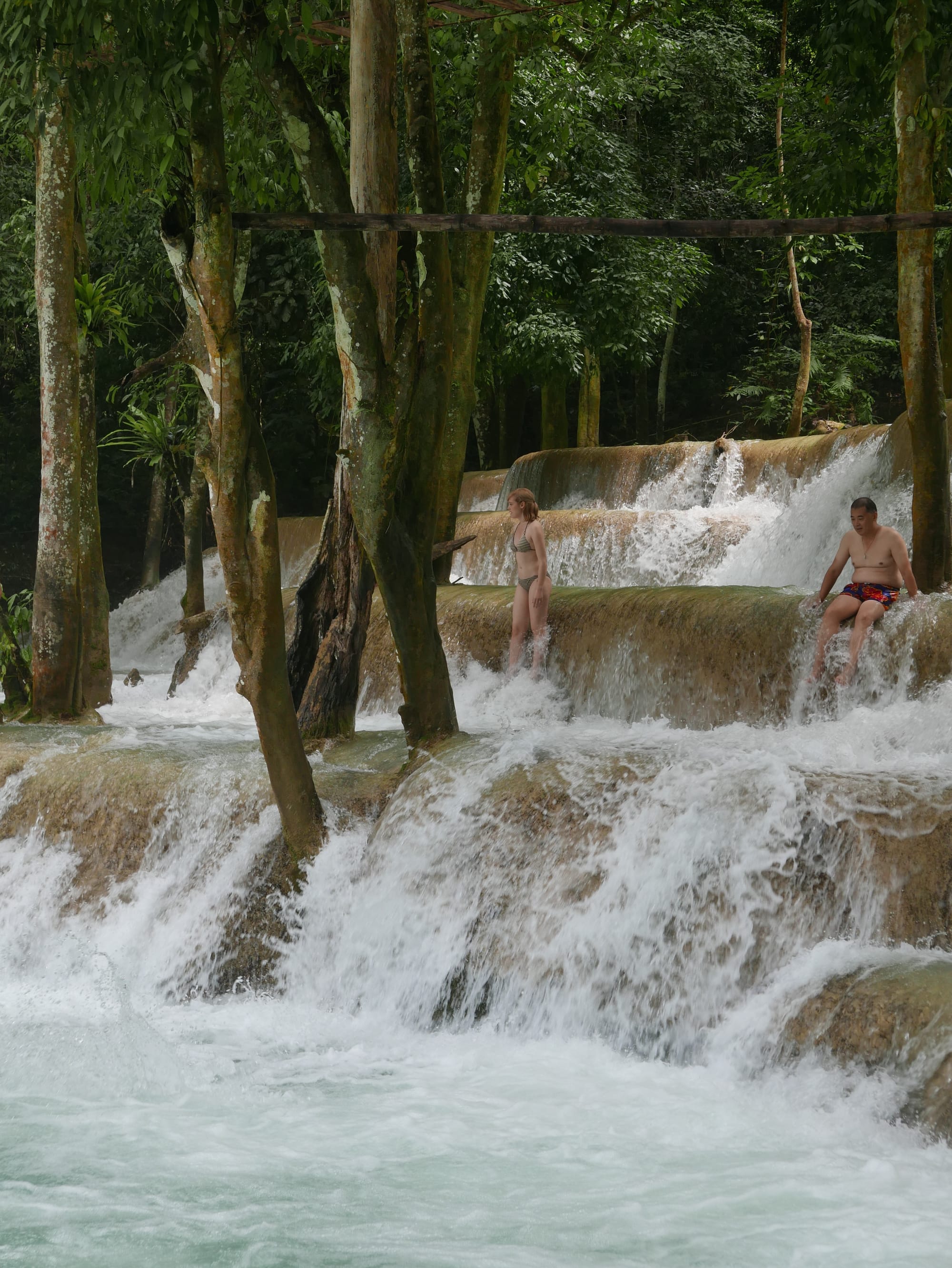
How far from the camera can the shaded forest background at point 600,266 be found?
504 inches

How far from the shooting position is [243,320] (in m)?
19.5

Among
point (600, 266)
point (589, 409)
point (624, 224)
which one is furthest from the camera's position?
point (589, 409)

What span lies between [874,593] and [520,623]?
2.92 m

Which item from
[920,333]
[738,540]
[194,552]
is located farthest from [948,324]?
[194,552]

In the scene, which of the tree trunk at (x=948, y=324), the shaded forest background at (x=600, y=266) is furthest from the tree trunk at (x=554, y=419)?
the tree trunk at (x=948, y=324)

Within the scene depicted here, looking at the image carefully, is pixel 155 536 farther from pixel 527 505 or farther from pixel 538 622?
pixel 538 622

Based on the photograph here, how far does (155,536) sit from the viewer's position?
21.5 metres

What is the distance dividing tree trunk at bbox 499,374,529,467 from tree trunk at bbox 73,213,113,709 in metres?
12.3

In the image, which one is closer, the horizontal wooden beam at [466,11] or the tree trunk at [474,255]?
the horizontal wooden beam at [466,11]

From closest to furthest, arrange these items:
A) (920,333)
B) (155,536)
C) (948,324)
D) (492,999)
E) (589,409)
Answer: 1. (492,999)
2. (920,333)
3. (948,324)
4. (155,536)
5. (589,409)

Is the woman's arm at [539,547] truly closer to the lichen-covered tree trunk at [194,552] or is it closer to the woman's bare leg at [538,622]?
the woman's bare leg at [538,622]

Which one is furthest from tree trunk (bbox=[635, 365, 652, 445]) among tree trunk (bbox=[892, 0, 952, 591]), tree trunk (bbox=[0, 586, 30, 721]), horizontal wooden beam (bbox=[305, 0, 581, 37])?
tree trunk (bbox=[0, 586, 30, 721])

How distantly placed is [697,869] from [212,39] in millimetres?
4270

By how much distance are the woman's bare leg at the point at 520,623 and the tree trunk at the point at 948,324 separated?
631cm
